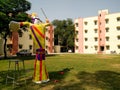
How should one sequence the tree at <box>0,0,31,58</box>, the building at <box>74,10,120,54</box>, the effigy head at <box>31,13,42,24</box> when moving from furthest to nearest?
1. the building at <box>74,10,120,54</box>
2. the tree at <box>0,0,31,58</box>
3. the effigy head at <box>31,13,42,24</box>

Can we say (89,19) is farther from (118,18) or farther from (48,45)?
(48,45)

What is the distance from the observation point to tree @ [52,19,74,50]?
80.3 m

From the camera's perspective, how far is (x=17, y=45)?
5716 cm

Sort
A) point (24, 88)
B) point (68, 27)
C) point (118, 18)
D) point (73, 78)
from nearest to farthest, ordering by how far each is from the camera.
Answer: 1. point (24, 88)
2. point (73, 78)
3. point (118, 18)
4. point (68, 27)

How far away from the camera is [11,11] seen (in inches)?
1399

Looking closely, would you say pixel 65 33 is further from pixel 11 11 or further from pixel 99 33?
pixel 11 11

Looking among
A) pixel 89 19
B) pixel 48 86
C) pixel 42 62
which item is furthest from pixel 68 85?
pixel 89 19

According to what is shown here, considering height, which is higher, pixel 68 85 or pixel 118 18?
pixel 118 18

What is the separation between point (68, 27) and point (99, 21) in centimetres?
1348

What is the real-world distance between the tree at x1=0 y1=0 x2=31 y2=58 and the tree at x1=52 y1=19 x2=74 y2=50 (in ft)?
139

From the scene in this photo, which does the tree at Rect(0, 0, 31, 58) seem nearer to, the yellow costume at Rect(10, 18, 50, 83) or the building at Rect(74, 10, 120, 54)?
the yellow costume at Rect(10, 18, 50, 83)

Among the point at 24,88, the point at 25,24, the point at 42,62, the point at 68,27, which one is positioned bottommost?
the point at 24,88

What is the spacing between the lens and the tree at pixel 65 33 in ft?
263

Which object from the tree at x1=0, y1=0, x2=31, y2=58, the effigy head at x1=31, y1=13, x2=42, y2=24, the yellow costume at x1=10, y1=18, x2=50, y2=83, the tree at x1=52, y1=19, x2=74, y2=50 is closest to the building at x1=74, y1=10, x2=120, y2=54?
the tree at x1=52, y1=19, x2=74, y2=50
